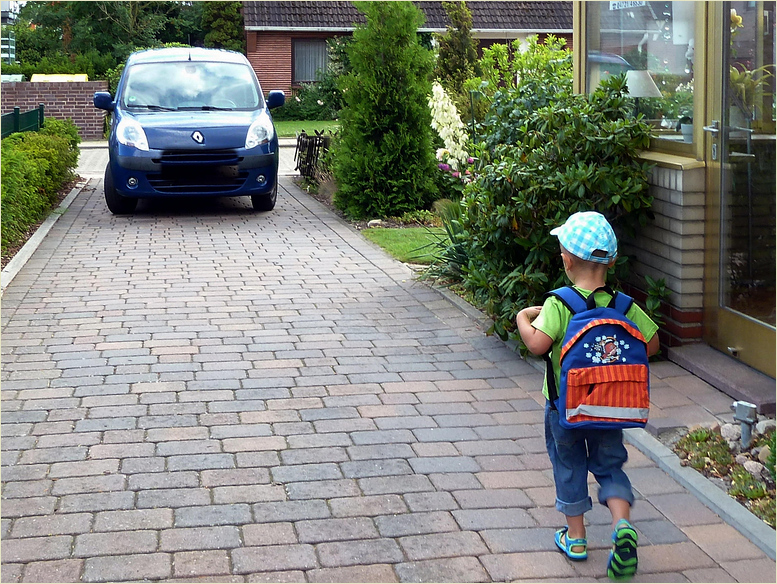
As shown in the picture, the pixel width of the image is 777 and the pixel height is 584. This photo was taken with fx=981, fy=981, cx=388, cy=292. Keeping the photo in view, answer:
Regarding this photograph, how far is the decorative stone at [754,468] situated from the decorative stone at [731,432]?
0.31 meters

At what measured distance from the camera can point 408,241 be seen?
36.9 feet

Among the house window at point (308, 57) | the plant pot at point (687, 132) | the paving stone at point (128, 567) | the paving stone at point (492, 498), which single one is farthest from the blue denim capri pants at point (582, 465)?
the house window at point (308, 57)

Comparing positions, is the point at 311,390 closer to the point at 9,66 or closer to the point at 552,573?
the point at 552,573

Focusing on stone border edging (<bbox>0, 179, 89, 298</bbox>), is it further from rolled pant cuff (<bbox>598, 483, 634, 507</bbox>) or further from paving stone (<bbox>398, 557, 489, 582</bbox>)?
rolled pant cuff (<bbox>598, 483, 634, 507</bbox>)

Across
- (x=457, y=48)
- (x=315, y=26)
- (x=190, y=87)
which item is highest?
(x=315, y=26)

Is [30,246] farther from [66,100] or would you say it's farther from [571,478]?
[66,100]

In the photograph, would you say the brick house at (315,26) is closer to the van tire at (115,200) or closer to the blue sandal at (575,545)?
the van tire at (115,200)

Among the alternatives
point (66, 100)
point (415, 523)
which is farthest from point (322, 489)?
point (66, 100)

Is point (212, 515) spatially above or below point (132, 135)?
below

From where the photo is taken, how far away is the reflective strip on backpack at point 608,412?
350 cm

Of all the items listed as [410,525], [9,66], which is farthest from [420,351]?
[9,66]

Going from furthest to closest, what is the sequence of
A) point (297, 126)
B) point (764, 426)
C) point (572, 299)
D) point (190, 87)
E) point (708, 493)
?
point (297, 126) → point (190, 87) → point (764, 426) → point (708, 493) → point (572, 299)

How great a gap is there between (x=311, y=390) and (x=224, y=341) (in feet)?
4.45

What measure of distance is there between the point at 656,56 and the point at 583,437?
3778 mm
